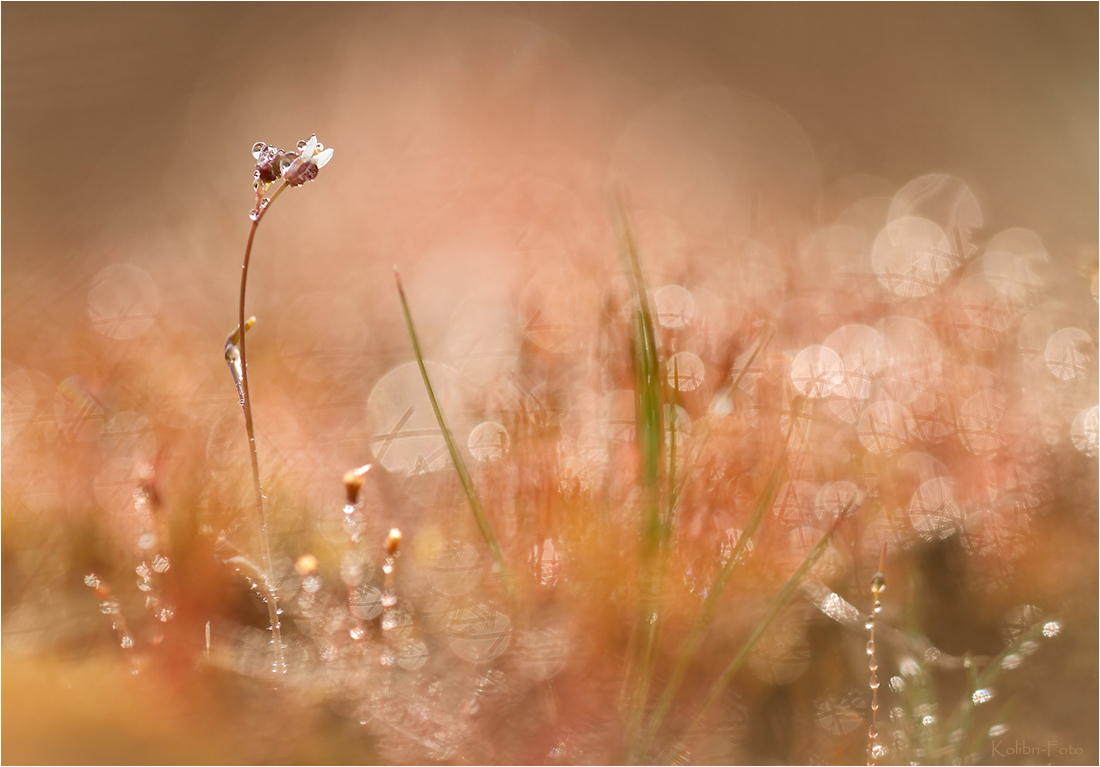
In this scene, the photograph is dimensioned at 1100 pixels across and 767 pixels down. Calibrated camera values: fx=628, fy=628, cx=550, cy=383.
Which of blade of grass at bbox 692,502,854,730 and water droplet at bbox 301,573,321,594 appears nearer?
blade of grass at bbox 692,502,854,730

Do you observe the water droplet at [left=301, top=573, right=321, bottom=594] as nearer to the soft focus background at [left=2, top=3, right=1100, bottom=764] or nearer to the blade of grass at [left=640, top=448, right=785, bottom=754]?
the soft focus background at [left=2, top=3, right=1100, bottom=764]

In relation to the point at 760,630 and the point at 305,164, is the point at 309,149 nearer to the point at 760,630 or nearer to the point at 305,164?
the point at 305,164

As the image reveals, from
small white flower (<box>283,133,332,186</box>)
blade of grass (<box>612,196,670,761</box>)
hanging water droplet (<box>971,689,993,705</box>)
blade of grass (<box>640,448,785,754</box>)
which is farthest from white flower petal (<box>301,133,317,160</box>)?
hanging water droplet (<box>971,689,993,705</box>)

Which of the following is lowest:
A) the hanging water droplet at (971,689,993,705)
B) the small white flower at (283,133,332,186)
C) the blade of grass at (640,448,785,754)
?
the hanging water droplet at (971,689,993,705)

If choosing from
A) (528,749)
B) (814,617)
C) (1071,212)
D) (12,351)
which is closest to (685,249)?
(814,617)

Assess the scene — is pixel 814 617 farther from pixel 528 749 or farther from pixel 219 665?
pixel 219 665

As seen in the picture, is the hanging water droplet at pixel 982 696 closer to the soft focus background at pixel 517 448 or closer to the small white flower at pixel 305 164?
the soft focus background at pixel 517 448

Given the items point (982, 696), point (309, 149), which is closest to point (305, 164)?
point (309, 149)

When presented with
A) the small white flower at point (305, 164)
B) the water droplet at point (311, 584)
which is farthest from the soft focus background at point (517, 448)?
the small white flower at point (305, 164)
